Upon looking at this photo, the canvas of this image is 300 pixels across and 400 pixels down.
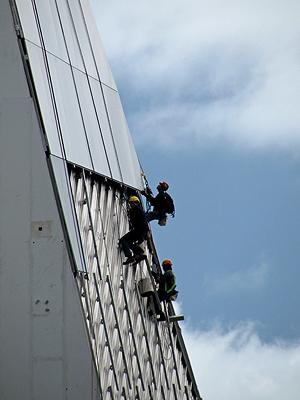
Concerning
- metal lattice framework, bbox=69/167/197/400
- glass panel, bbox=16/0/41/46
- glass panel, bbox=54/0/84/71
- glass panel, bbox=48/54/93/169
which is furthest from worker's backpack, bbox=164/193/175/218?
glass panel, bbox=16/0/41/46

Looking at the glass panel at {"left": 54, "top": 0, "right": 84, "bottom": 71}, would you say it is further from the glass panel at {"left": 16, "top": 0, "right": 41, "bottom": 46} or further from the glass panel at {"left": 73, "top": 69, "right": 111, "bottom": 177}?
the glass panel at {"left": 16, "top": 0, "right": 41, "bottom": 46}

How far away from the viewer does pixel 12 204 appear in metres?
19.3

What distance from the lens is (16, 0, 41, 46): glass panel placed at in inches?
792

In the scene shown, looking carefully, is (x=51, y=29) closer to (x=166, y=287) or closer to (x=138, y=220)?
(x=138, y=220)

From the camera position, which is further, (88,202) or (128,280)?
(128,280)

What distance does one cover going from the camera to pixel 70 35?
2386 cm

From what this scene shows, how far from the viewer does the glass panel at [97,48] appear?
1027 inches

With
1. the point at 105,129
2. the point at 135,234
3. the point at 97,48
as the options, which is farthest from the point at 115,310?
the point at 97,48

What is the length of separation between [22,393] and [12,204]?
16.5 feet

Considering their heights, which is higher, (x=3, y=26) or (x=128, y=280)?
(x=3, y=26)

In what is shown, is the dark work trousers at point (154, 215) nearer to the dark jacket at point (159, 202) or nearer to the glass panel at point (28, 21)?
the dark jacket at point (159, 202)

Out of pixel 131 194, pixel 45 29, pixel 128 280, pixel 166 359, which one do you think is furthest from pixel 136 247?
pixel 45 29

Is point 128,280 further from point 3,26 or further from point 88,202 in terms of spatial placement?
point 3,26

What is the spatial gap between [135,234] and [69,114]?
432cm
